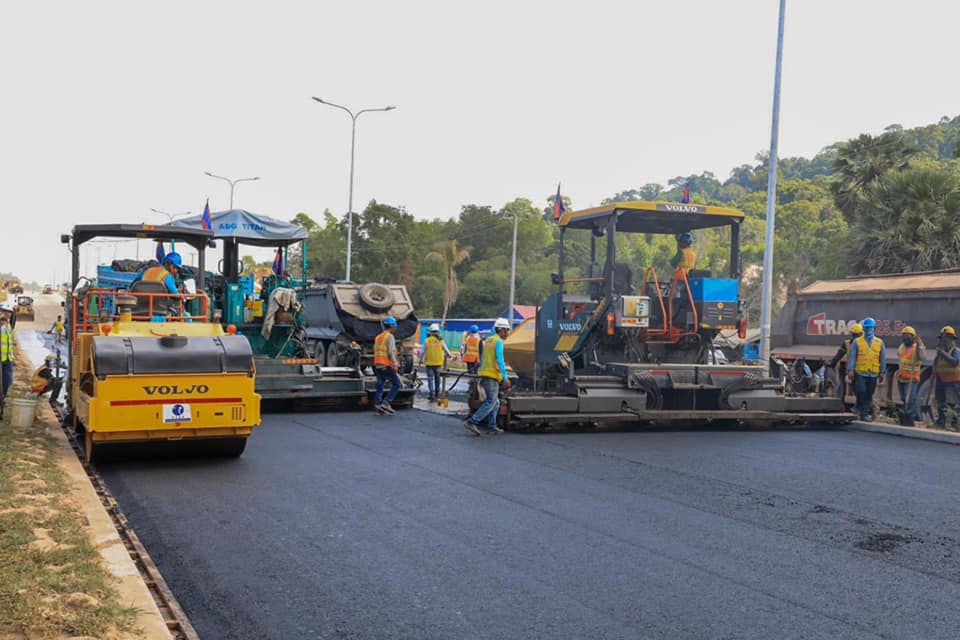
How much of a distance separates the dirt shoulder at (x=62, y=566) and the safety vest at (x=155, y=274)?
337cm

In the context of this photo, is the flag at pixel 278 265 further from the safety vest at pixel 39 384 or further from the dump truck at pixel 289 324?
the safety vest at pixel 39 384

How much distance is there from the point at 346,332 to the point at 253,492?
1187 cm

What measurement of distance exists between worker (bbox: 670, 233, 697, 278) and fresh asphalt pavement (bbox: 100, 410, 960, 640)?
313 centimetres

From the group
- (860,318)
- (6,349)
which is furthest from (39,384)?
(860,318)

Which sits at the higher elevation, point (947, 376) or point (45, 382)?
point (947, 376)

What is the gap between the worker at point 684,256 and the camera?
43.6ft

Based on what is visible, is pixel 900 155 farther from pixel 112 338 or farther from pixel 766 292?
pixel 112 338

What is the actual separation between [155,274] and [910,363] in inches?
397

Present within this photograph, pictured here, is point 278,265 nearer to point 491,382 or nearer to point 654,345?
point 491,382

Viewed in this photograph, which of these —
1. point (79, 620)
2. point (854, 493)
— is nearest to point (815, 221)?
point (854, 493)

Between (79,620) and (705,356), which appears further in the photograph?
(705,356)

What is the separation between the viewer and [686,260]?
43.7 ft

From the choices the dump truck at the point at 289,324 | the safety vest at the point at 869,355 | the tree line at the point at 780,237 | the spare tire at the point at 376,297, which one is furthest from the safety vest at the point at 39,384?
the tree line at the point at 780,237

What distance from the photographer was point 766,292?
17859 millimetres
